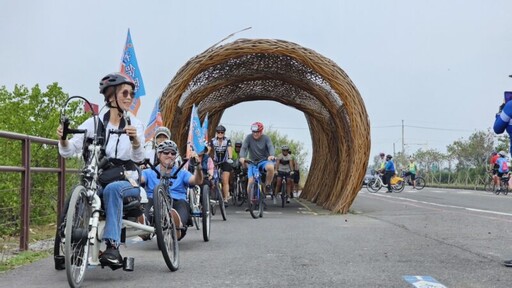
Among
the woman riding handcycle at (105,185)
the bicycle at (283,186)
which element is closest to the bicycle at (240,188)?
the bicycle at (283,186)

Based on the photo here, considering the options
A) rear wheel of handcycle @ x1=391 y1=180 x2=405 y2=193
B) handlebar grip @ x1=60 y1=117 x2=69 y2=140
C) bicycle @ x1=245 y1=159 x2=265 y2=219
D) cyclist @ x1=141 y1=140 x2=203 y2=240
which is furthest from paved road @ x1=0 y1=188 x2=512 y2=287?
rear wheel of handcycle @ x1=391 y1=180 x2=405 y2=193

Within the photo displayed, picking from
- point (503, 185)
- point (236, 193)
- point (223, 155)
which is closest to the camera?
point (223, 155)

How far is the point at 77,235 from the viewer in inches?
207

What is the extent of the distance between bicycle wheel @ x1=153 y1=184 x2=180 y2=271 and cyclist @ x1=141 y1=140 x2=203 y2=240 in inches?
55.1

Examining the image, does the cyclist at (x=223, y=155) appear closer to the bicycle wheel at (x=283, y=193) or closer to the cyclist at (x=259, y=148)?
the cyclist at (x=259, y=148)

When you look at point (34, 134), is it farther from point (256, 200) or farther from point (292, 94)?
point (292, 94)

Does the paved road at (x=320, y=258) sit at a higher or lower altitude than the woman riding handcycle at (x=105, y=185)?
lower

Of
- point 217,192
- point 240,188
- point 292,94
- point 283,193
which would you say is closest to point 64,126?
Result: point 217,192

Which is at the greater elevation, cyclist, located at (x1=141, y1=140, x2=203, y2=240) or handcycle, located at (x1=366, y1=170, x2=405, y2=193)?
cyclist, located at (x1=141, y1=140, x2=203, y2=240)

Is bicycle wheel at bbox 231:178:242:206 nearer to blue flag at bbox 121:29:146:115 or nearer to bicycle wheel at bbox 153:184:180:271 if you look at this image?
blue flag at bbox 121:29:146:115

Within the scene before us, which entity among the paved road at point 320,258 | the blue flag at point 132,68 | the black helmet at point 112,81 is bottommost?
the paved road at point 320,258

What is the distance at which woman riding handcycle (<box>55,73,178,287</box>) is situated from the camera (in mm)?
5305

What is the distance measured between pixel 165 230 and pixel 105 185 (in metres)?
0.73

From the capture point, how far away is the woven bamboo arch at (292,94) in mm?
13977
